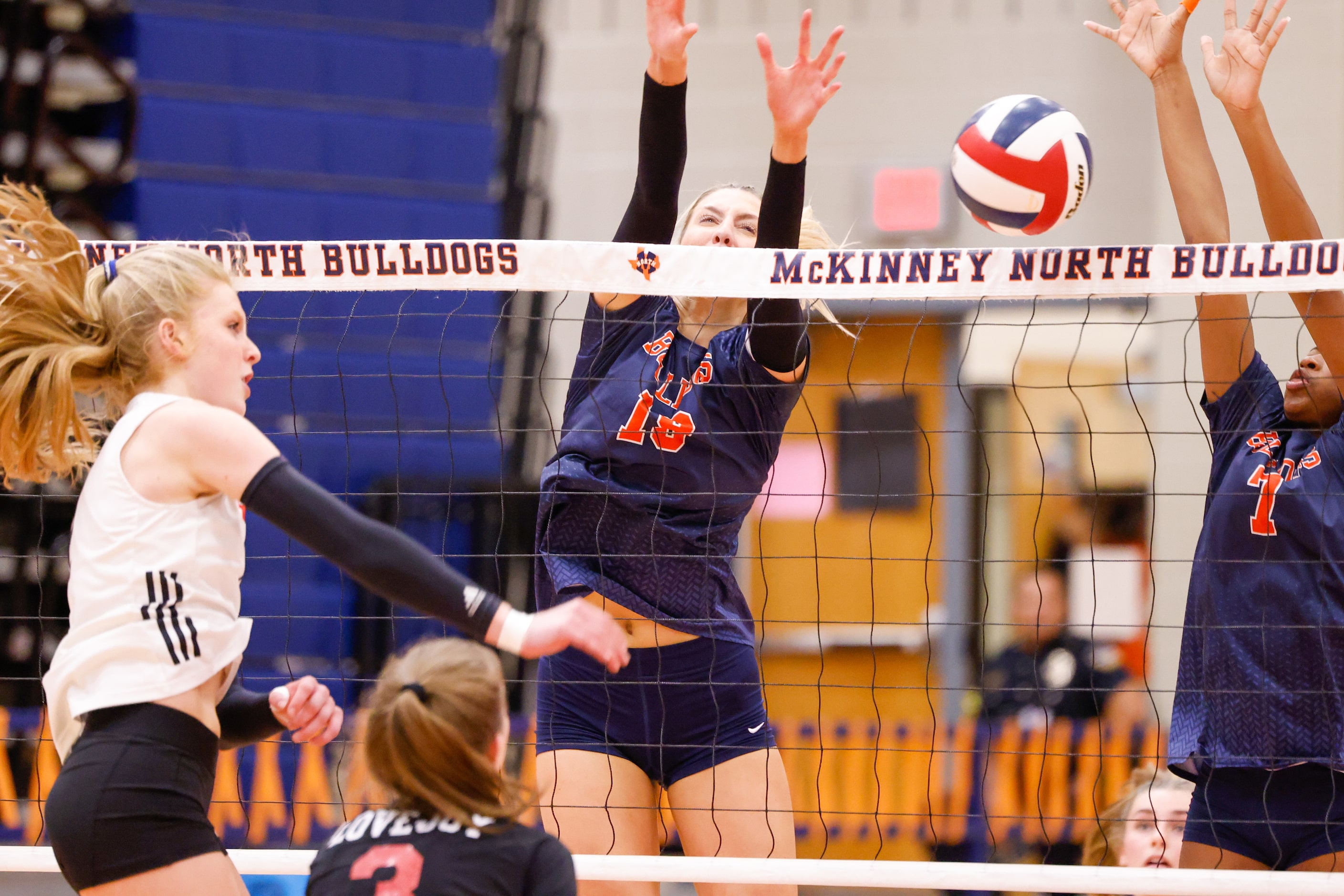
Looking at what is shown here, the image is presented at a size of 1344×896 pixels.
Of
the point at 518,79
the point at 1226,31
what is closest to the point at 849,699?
the point at 518,79

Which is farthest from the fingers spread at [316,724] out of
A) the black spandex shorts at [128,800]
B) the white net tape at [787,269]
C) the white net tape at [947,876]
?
the white net tape at [787,269]

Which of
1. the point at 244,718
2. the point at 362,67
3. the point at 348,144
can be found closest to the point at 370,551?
the point at 244,718

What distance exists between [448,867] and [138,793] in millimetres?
505

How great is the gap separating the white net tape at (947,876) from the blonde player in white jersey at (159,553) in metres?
0.86

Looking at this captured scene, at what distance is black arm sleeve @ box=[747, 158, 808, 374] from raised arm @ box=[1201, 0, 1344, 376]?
0.97m

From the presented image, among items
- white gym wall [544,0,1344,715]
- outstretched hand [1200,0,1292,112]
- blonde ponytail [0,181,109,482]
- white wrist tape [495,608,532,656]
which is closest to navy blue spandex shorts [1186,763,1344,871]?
outstretched hand [1200,0,1292,112]

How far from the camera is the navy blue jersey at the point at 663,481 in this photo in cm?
305

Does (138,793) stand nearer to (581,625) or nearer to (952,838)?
(581,625)

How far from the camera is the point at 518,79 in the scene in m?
7.44

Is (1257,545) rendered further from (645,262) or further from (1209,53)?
(645,262)

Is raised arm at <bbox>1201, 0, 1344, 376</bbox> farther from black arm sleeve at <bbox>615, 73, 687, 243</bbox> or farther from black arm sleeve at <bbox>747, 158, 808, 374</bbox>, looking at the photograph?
black arm sleeve at <bbox>615, 73, 687, 243</bbox>

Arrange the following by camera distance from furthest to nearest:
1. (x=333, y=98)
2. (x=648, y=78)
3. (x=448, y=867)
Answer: (x=333, y=98) → (x=648, y=78) → (x=448, y=867)

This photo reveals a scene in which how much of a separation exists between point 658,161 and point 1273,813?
1.97 metres

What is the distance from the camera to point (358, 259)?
328 centimetres
